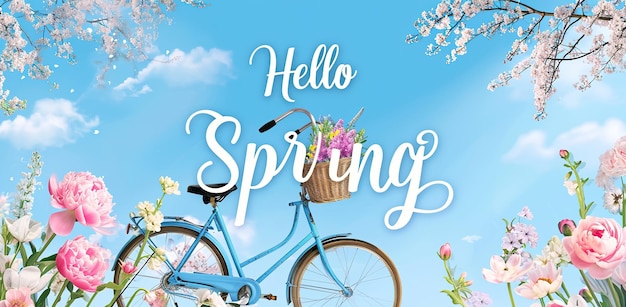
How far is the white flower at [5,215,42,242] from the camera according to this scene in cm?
105

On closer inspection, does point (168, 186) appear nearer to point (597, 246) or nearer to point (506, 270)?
point (506, 270)

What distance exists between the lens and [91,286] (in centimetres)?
103

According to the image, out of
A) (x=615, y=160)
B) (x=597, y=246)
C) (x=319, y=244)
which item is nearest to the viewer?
(x=597, y=246)

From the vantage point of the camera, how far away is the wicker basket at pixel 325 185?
306 cm

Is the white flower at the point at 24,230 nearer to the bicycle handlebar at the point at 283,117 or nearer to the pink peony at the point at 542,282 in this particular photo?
the pink peony at the point at 542,282

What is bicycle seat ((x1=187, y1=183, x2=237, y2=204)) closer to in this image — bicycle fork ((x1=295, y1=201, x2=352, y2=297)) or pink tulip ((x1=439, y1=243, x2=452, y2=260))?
bicycle fork ((x1=295, y1=201, x2=352, y2=297))

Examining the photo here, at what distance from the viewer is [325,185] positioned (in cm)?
309

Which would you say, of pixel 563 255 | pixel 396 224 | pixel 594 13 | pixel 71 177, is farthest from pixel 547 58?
pixel 71 177

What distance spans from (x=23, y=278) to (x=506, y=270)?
2.60 ft

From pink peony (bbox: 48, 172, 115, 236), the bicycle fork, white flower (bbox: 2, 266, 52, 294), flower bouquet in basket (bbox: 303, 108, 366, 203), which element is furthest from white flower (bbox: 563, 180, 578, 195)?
the bicycle fork

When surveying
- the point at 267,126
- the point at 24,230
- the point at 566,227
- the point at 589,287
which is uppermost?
the point at 267,126

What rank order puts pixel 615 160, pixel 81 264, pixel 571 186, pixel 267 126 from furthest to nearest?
pixel 267 126 < pixel 571 186 < pixel 615 160 < pixel 81 264

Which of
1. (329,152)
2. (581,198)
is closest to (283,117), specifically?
(329,152)

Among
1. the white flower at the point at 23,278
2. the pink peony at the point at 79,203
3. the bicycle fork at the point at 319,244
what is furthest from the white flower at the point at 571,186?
the bicycle fork at the point at 319,244
